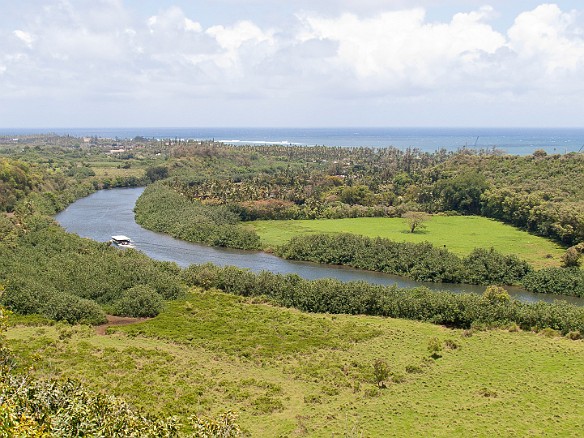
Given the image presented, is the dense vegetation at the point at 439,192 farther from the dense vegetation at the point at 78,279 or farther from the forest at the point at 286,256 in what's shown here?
the dense vegetation at the point at 78,279

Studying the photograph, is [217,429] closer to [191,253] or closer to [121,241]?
[191,253]

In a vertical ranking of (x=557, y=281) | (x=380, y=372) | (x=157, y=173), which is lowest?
(x=380, y=372)

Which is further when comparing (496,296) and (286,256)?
(286,256)

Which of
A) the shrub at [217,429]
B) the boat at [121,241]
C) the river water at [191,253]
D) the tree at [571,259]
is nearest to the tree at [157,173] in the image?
the river water at [191,253]

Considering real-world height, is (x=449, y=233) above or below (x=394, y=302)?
above

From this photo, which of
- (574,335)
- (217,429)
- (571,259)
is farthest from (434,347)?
(571,259)

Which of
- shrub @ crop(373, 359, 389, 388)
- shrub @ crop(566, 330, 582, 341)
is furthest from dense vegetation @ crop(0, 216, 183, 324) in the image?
shrub @ crop(566, 330, 582, 341)

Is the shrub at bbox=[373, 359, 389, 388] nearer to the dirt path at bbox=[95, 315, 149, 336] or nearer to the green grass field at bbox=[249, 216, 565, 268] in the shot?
the dirt path at bbox=[95, 315, 149, 336]
